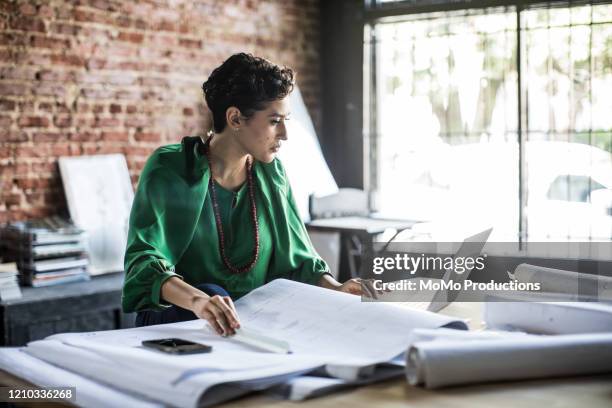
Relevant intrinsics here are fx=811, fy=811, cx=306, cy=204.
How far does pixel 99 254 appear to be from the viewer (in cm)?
416

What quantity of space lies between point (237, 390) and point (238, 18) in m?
4.12

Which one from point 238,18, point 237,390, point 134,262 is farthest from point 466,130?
point 237,390

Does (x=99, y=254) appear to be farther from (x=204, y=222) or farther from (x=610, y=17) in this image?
(x=610, y=17)

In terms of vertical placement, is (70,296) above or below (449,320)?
below

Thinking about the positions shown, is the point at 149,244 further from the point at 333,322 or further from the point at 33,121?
the point at 33,121

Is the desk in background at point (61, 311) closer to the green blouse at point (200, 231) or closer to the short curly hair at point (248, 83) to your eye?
the green blouse at point (200, 231)

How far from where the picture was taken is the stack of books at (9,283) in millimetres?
A: 3465

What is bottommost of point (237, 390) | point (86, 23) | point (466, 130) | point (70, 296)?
point (70, 296)

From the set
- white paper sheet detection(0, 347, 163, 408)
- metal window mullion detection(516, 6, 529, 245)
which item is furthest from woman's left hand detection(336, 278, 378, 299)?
metal window mullion detection(516, 6, 529, 245)

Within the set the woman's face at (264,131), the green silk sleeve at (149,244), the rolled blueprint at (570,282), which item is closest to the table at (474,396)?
the rolled blueprint at (570,282)

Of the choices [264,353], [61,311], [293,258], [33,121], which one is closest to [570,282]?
[264,353]

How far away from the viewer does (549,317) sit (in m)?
1.50

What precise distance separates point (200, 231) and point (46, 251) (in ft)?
5.34

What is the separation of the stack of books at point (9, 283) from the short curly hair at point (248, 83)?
4.92 feet
